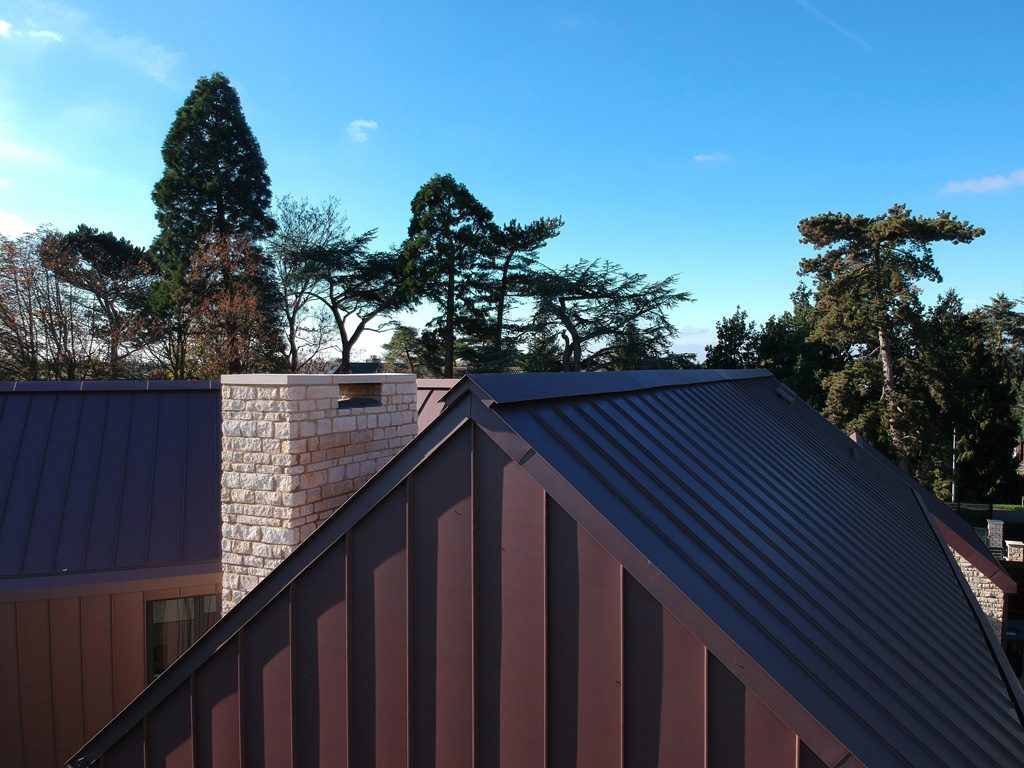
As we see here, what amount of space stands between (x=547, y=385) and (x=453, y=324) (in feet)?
86.5

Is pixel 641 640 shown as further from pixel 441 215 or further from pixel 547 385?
pixel 441 215

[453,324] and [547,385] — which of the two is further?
[453,324]

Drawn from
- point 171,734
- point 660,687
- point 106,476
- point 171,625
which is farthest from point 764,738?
point 106,476

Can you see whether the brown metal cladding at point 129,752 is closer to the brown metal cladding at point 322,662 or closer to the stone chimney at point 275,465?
the brown metal cladding at point 322,662

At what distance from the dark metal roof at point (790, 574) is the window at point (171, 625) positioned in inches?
209

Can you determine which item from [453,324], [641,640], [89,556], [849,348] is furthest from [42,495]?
[849,348]

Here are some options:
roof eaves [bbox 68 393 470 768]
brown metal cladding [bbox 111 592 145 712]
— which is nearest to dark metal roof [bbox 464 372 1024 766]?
roof eaves [bbox 68 393 470 768]

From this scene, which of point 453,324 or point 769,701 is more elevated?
point 453,324

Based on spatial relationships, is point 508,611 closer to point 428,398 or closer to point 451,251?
point 428,398

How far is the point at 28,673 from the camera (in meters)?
6.04

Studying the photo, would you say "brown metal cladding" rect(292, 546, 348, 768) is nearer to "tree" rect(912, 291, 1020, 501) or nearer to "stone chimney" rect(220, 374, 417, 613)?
"stone chimney" rect(220, 374, 417, 613)

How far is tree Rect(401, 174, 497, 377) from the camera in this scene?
2925 centimetres

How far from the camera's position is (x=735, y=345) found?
34.4 meters

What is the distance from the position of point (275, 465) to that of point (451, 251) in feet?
83.4
